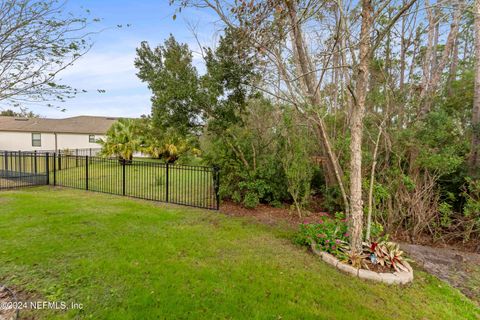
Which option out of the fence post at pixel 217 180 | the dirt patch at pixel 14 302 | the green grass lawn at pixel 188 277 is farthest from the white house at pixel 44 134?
the dirt patch at pixel 14 302

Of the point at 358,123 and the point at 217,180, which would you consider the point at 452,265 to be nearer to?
the point at 358,123

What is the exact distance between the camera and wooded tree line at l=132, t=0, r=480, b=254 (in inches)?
177

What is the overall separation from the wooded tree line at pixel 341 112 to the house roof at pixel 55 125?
17.1 meters

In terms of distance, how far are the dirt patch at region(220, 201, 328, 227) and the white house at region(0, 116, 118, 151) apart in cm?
1649

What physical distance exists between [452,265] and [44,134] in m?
25.4

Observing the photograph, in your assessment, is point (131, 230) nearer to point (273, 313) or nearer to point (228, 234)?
point (228, 234)

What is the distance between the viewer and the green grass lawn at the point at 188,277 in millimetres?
2564

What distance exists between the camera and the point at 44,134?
64.5 feet

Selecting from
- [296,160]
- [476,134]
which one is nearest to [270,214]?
[296,160]

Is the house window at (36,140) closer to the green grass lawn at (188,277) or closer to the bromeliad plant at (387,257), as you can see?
the green grass lawn at (188,277)

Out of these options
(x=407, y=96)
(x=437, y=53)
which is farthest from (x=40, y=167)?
(x=437, y=53)

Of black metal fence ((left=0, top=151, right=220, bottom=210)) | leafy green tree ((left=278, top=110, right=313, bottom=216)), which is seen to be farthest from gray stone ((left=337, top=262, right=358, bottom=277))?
black metal fence ((left=0, top=151, right=220, bottom=210))

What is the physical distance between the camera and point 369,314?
8.41 ft

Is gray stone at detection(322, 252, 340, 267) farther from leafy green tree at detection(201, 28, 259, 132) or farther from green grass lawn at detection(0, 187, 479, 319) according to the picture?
leafy green tree at detection(201, 28, 259, 132)
